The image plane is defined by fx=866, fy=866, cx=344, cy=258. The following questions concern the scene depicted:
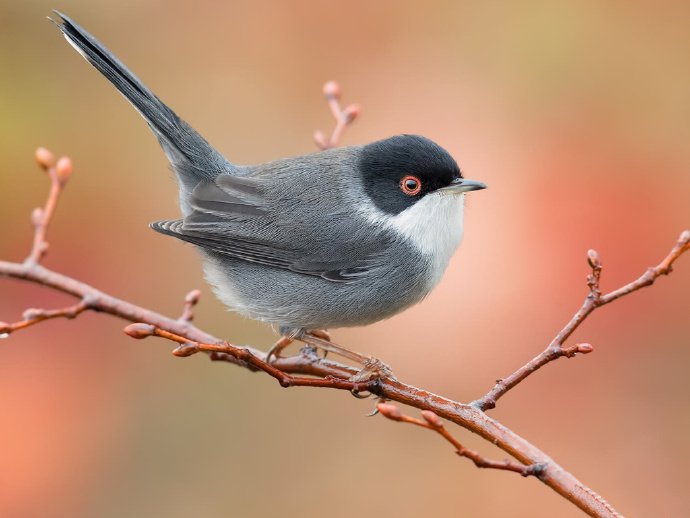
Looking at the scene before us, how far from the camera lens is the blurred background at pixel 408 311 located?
5961 mm

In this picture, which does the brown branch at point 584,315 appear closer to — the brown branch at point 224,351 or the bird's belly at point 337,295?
the brown branch at point 224,351

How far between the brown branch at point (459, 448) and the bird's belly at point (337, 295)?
4.90 ft

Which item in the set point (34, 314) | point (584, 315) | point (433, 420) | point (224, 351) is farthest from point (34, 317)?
point (584, 315)

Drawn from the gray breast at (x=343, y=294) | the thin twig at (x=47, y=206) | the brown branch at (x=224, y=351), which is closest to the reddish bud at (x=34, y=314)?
the thin twig at (x=47, y=206)

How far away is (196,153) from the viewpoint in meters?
4.56

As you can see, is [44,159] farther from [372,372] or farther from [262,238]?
[372,372]

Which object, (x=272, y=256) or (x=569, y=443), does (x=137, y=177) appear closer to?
(x=272, y=256)

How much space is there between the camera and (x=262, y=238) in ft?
14.3

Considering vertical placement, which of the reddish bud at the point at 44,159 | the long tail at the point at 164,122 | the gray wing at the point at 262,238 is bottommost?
the reddish bud at the point at 44,159

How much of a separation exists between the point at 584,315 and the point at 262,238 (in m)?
1.84

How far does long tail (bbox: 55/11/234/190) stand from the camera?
429 centimetres

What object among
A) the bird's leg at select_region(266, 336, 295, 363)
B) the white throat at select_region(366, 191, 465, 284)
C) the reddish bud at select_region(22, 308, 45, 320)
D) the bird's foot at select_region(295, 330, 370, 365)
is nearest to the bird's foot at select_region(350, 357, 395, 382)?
the bird's foot at select_region(295, 330, 370, 365)

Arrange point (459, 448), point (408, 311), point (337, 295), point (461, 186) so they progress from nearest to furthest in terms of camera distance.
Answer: point (459, 448) → point (461, 186) → point (337, 295) → point (408, 311)

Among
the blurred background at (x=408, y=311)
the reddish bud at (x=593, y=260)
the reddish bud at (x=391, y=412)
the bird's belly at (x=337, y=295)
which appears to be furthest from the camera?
the blurred background at (x=408, y=311)
